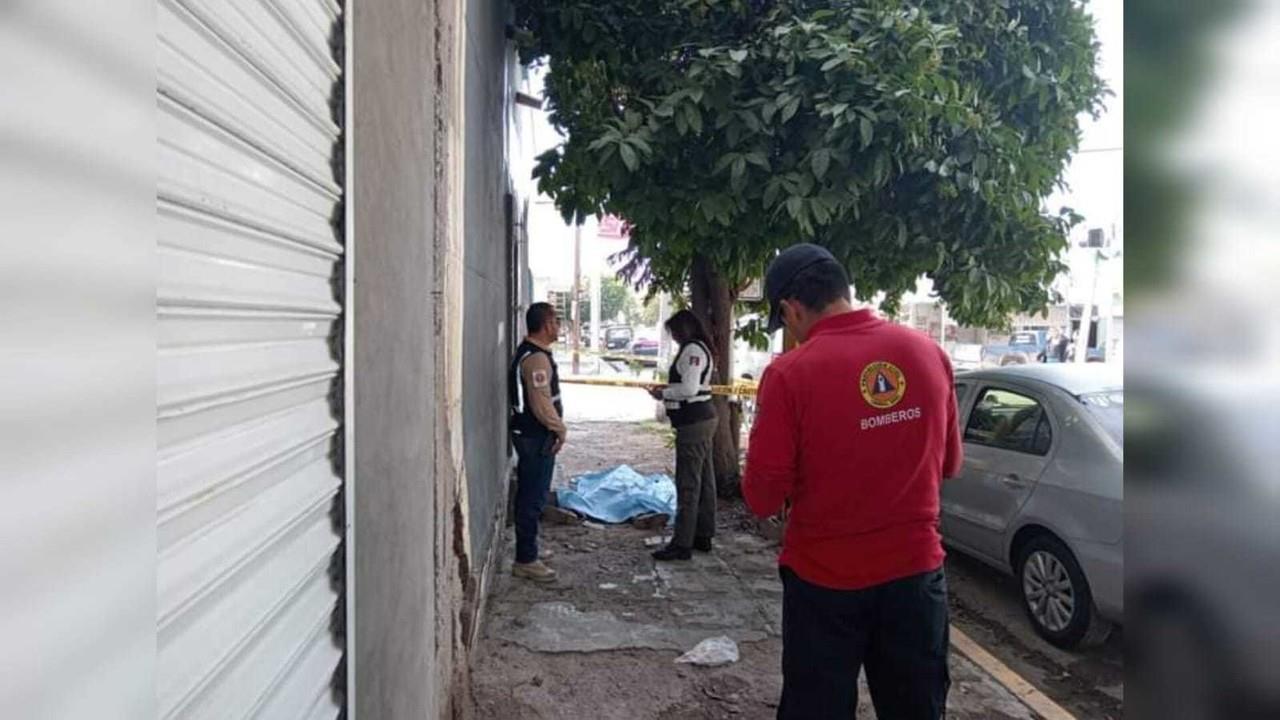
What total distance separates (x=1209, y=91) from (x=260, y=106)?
1366mm

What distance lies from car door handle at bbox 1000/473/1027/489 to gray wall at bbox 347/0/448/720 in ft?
13.4

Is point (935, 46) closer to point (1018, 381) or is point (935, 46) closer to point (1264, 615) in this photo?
point (1018, 381)

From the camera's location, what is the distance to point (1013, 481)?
5.37 meters

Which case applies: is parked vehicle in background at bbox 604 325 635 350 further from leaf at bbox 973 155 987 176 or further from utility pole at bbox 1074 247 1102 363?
leaf at bbox 973 155 987 176

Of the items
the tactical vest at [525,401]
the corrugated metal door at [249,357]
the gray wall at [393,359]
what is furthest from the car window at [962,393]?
the corrugated metal door at [249,357]

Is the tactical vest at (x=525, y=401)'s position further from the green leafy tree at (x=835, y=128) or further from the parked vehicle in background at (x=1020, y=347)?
the parked vehicle in background at (x=1020, y=347)

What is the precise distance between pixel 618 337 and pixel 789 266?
1794 inches

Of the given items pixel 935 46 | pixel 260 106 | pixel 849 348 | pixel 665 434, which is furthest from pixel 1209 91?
pixel 665 434

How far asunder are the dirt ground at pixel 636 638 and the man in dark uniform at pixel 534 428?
0.87 ft

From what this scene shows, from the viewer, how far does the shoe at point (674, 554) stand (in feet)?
20.3

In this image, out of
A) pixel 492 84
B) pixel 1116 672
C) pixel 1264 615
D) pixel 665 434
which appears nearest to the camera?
pixel 1264 615

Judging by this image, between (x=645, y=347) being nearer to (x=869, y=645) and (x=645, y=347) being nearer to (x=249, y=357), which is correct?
(x=869, y=645)

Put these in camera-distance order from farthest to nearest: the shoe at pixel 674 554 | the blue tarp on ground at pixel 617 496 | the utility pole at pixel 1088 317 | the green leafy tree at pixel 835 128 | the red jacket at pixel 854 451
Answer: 1. the utility pole at pixel 1088 317
2. the blue tarp on ground at pixel 617 496
3. the shoe at pixel 674 554
4. the green leafy tree at pixel 835 128
5. the red jacket at pixel 854 451

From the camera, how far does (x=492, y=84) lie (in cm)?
576
